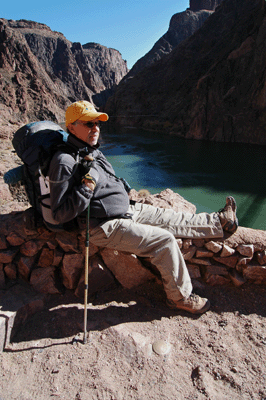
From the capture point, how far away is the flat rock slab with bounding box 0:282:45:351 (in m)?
2.16

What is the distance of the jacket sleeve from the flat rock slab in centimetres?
93

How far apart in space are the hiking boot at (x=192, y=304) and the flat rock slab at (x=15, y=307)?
1249 mm

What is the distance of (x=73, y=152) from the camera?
2.24 m

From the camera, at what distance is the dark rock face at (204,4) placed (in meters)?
66.5

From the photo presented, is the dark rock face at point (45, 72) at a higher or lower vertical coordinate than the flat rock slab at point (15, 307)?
higher

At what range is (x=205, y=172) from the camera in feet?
35.8

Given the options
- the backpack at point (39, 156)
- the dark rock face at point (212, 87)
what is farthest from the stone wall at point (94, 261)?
the dark rock face at point (212, 87)

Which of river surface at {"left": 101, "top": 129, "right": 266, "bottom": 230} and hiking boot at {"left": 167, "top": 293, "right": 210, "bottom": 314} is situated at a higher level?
hiking boot at {"left": 167, "top": 293, "right": 210, "bottom": 314}

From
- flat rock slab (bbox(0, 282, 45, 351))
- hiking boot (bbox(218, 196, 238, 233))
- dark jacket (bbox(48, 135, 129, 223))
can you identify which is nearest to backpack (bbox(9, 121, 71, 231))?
dark jacket (bbox(48, 135, 129, 223))

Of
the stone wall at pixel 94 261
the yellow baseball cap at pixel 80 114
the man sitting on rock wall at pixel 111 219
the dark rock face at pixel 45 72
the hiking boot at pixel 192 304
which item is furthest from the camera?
the dark rock face at pixel 45 72

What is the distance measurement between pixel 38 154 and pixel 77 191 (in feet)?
1.60

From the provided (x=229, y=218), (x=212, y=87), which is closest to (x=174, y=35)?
(x=212, y=87)

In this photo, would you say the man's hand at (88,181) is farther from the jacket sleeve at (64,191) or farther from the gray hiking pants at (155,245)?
the gray hiking pants at (155,245)

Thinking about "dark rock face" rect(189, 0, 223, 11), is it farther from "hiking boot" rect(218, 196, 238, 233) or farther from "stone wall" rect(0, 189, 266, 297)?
"stone wall" rect(0, 189, 266, 297)
